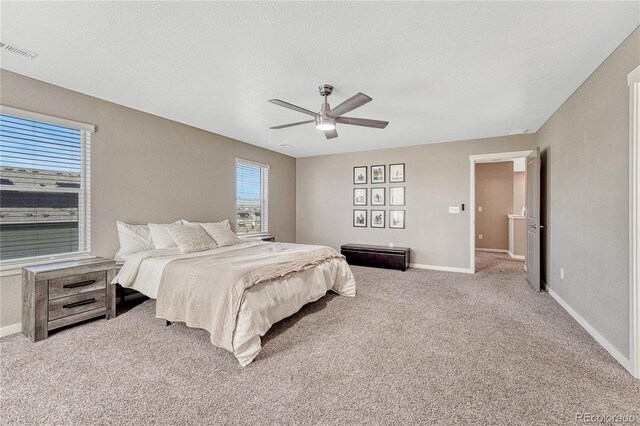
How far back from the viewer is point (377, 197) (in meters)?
6.23

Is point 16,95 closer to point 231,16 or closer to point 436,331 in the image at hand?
point 231,16

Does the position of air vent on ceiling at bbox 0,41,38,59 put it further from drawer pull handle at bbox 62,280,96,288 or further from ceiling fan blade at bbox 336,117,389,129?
ceiling fan blade at bbox 336,117,389,129

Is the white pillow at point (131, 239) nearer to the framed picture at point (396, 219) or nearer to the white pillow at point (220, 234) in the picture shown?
the white pillow at point (220, 234)

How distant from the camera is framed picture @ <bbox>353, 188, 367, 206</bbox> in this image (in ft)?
20.9

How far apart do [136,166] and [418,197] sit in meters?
4.89

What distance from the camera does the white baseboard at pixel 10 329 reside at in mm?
2689

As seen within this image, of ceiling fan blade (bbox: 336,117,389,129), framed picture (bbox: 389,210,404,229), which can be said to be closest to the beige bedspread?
ceiling fan blade (bbox: 336,117,389,129)

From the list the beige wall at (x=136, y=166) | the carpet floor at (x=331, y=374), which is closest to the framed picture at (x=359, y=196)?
the beige wall at (x=136, y=166)

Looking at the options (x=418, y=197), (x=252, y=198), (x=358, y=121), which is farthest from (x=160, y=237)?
(x=418, y=197)

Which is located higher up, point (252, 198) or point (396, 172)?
point (396, 172)

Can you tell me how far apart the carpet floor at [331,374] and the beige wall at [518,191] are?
4906 millimetres

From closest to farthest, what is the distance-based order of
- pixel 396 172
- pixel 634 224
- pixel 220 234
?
pixel 634 224
pixel 220 234
pixel 396 172

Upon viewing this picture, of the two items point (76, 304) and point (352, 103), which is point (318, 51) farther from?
point (76, 304)

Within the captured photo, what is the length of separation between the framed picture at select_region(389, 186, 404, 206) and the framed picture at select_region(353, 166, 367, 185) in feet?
2.13
